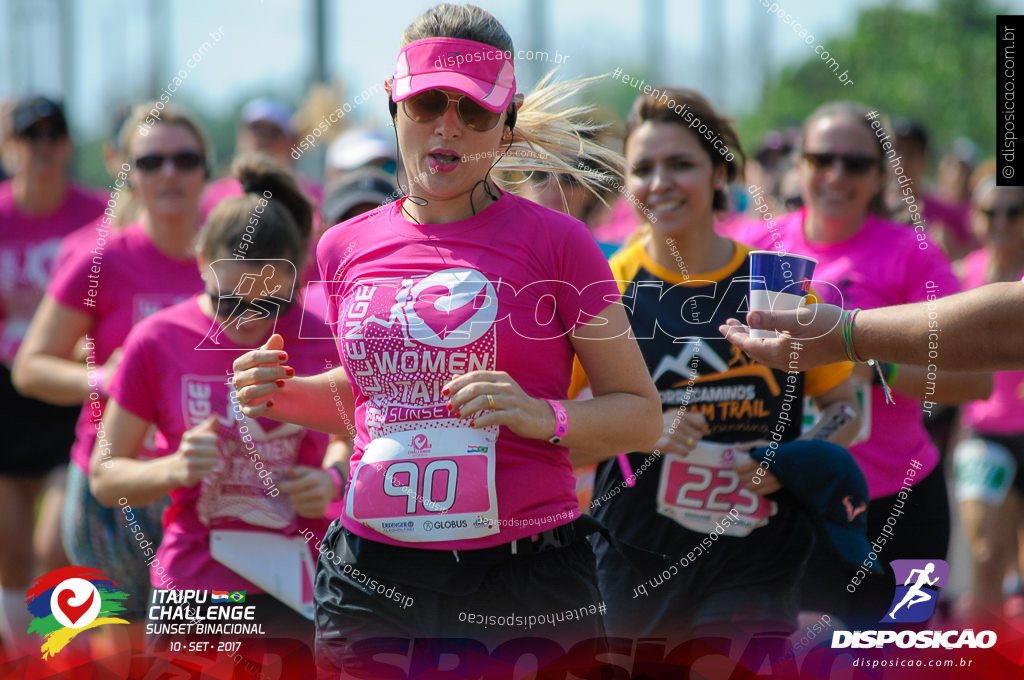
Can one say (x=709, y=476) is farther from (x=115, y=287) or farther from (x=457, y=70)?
(x=115, y=287)

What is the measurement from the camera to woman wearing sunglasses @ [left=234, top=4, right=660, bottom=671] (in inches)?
103

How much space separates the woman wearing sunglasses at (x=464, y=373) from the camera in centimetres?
262

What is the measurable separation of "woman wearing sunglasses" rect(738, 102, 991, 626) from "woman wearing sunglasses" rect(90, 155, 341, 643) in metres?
1.66

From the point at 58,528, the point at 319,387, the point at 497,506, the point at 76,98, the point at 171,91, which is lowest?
the point at 58,528

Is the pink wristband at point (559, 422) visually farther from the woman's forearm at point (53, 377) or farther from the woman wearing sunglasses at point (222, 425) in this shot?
the woman's forearm at point (53, 377)

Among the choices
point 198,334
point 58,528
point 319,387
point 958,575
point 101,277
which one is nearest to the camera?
point 319,387

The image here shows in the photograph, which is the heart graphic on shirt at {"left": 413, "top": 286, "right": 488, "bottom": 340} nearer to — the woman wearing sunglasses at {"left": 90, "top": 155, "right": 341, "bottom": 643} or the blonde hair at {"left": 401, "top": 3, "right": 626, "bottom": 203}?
the blonde hair at {"left": 401, "top": 3, "right": 626, "bottom": 203}

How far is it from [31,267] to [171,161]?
7.12 ft

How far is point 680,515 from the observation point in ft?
11.7

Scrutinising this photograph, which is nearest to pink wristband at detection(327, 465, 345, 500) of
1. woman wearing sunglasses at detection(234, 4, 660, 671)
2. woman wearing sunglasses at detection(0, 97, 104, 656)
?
woman wearing sunglasses at detection(234, 4, 660, 671)

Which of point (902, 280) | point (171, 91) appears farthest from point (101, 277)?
point (902, 280)

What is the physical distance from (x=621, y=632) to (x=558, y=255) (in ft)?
4.90

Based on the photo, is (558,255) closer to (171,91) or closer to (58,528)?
(171,91)

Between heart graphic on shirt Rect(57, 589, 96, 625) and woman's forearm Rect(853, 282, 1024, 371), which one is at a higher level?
woman's forearm Rect(853, 282, 1024, 371)
